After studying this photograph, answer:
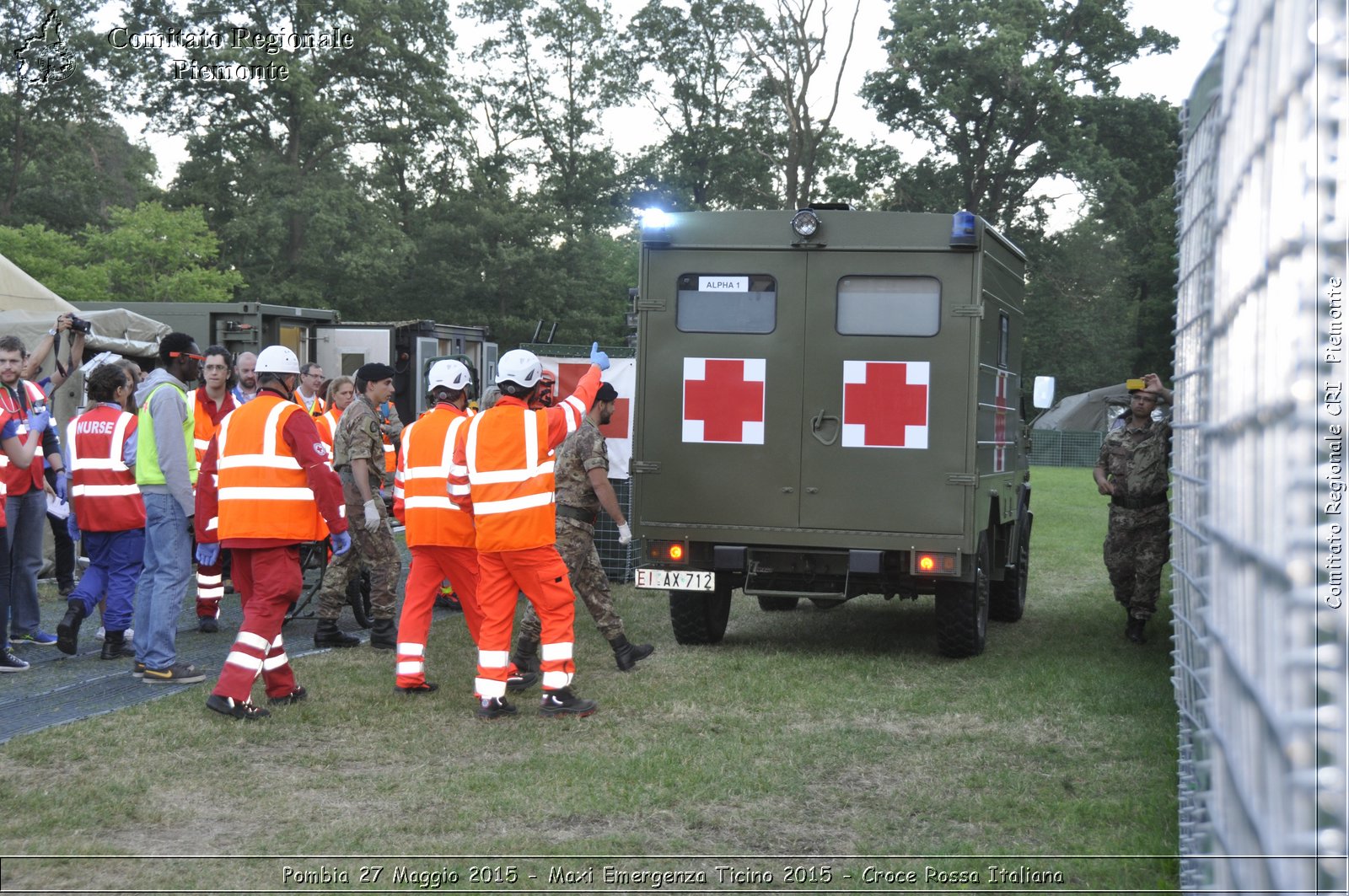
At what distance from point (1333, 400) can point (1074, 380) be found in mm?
55735

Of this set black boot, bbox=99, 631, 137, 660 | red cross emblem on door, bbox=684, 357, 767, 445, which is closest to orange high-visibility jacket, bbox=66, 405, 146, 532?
black boot, bbox=99, 631, 137, 660

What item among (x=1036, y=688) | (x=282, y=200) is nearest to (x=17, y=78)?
(x=282, y=200)

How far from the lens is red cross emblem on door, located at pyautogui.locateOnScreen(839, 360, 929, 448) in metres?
9.12

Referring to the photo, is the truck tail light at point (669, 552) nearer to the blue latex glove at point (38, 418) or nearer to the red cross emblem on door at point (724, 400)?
the red cross emblem on door at point (724, 400)

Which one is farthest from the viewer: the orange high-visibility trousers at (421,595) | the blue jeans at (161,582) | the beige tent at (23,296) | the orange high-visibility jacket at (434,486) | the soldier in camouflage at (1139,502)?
the beige tent at (23,296)

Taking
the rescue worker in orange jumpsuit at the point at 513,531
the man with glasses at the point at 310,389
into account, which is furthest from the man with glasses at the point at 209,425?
the rescue worker in orange jumpsuit at the point at 513,531

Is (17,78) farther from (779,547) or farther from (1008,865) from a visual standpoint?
(1008,865)

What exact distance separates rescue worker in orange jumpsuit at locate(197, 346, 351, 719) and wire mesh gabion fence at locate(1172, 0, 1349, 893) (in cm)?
519

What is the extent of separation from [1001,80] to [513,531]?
127 ft

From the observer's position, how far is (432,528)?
802 cm

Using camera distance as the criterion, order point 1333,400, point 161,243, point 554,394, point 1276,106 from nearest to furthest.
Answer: point 1333,400
point 1276,106
point 554,394
point 161,243

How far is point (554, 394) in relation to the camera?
43.7 feet

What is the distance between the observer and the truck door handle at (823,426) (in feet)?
30.3

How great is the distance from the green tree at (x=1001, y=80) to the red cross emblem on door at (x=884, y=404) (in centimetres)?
3497
